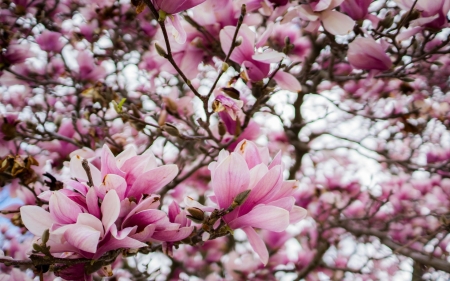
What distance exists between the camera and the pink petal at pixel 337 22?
105 centimetres

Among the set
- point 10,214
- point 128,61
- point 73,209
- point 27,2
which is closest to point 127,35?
point 128,61

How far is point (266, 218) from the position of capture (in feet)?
2.19

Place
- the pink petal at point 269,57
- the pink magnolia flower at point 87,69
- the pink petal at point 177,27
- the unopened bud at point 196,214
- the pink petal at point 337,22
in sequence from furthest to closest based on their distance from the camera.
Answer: the pink magnolia flower at point 87,69, the pink petal at point 337,22, the pink petal at point 269,57, the pink petal at point 177,27, the unopened bud at point 196,214

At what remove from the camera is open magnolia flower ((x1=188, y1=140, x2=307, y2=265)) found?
658 mm

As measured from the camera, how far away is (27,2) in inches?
62.1

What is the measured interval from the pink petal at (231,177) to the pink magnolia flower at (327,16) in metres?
0.58

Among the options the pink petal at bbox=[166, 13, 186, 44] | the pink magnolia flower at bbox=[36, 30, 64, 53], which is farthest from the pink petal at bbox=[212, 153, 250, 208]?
the pink magnolia flower at bbox=[36, 30, 64, 53]

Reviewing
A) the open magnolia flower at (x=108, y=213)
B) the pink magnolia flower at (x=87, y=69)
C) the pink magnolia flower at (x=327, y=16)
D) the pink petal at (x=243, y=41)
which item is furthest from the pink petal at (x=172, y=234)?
the pink magnolia flower at (x=87, y=69)

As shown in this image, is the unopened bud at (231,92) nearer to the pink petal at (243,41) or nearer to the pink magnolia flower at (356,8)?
the pink petal at (243,41)

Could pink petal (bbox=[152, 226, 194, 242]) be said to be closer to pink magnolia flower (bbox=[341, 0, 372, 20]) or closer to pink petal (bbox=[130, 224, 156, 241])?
pink petal (bbox=[130, 224, 156, 241])

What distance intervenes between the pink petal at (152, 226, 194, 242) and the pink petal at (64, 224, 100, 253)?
0.13 meters

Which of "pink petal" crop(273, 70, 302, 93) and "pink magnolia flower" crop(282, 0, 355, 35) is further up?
"pink magnolia flower" crop(282, 0, 355, 35)

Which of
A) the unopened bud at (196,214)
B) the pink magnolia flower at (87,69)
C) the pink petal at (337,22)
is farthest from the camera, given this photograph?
the pink magnolia flower at (87,69)

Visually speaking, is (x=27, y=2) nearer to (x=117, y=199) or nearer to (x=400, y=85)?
(x=117, y=199)
